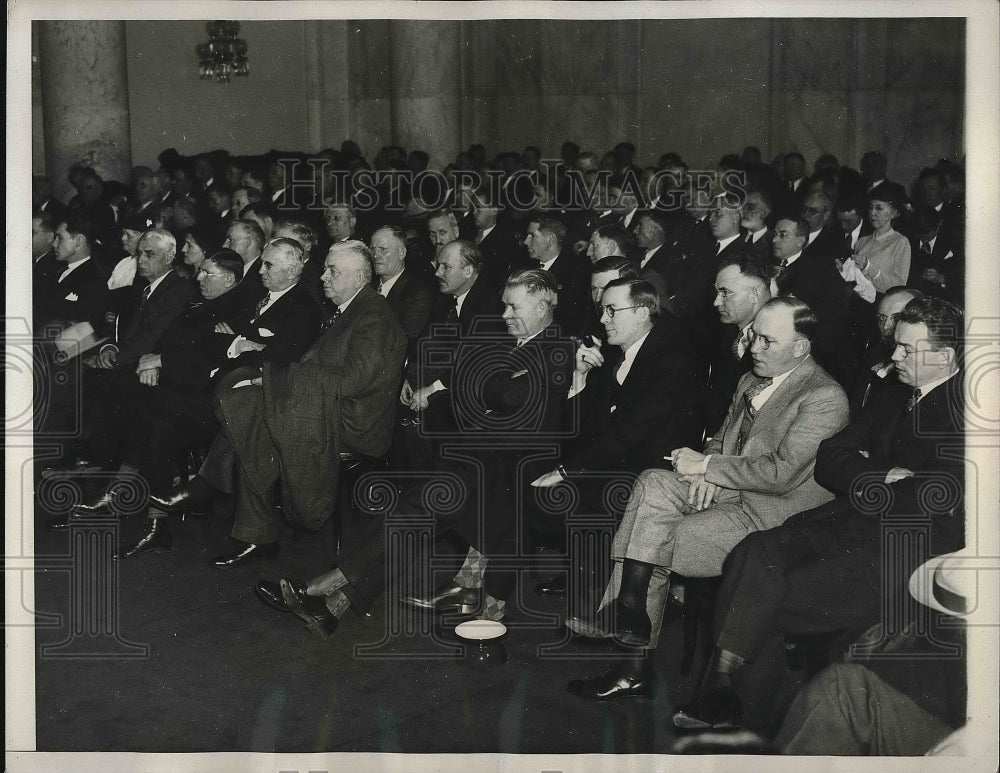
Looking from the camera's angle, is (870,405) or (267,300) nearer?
(870,405)

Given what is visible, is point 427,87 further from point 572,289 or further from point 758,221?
point 758,221

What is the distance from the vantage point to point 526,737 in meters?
5.09

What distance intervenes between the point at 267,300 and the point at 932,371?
3.02m

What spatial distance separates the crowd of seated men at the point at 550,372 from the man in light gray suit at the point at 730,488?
0.03 ft

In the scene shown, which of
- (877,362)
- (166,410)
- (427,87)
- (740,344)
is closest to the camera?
(877,362)

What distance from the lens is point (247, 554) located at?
5.38m

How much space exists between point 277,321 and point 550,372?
1303 millimetres

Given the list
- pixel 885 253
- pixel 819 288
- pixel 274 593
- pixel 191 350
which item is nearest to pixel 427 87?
pixel 191 350

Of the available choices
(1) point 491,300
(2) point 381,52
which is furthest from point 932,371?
(2) point 381,52

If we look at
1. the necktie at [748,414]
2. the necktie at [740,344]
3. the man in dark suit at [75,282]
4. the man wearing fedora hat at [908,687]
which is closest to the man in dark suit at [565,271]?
the necktie at [740,344]

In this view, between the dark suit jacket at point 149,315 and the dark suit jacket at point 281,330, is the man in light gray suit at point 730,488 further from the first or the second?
the dark suit jacket at point 149,315

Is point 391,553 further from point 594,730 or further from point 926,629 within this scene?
point 926,629

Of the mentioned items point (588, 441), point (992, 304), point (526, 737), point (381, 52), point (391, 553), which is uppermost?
point (381, 52)

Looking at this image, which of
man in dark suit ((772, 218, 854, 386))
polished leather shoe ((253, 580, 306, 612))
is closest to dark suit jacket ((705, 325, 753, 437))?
man in dark suit ((772, 218, 854, 386))
